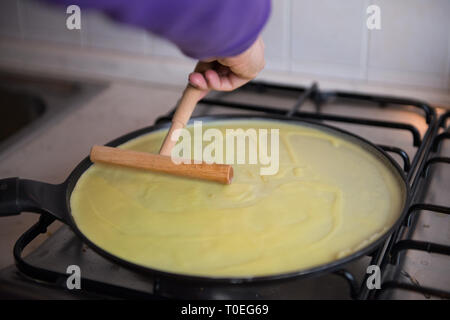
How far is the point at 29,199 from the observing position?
2.14 ft

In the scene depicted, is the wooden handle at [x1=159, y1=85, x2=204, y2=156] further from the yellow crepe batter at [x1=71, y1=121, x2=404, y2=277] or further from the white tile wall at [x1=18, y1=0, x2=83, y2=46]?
the white tile wall at [x1=18, y1=0, x2=83, y2=46]

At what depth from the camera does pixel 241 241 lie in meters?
0.65

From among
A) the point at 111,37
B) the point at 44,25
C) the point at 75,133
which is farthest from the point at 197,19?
the point at 44,25

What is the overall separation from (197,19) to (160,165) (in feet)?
1.00

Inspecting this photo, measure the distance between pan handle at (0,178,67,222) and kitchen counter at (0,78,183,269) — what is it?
0.11 meters

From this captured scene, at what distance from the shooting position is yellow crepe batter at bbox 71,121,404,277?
2.06 ft

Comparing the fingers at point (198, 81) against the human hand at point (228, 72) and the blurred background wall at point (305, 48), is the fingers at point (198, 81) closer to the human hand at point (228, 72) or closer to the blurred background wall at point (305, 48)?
the human hand at point (228, 72)

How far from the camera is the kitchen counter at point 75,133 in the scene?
91cm

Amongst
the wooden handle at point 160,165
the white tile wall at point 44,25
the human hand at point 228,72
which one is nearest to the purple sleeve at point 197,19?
the human hand at point 228,72

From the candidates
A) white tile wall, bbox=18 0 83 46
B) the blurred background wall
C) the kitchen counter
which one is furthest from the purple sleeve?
white tile wall, bbox=18 0 83 46

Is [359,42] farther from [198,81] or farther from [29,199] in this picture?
[29,199]

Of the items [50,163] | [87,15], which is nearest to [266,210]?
[50,163]

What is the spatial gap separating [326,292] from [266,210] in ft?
0.42

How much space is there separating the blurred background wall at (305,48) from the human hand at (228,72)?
1.21ft
